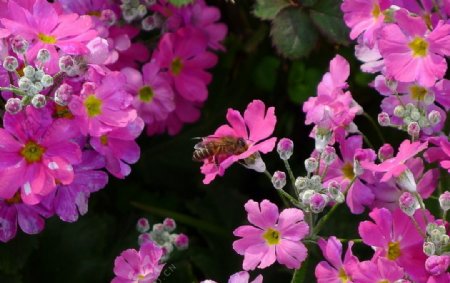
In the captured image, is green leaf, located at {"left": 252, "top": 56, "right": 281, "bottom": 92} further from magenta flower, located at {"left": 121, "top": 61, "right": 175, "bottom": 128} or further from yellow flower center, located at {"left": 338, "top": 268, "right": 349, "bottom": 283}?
yellow flower center, located at {"left": 338, "top": 268, "right": 349, "bottom": 283}

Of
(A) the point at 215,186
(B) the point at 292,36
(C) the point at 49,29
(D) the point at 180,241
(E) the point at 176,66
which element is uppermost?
(C) the point at 49,29

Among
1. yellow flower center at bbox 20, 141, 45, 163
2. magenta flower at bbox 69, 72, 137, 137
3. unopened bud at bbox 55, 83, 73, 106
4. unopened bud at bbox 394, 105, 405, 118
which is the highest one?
unopened bud at bbox 55, 83, 73, 106

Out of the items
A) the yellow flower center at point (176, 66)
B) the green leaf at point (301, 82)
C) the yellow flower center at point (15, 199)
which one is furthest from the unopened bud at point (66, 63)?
the green leaf at point (301, 82)

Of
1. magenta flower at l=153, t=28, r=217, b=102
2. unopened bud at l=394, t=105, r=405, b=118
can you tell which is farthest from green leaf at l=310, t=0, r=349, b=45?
unopened bud at l=394, t=105, r=405, b=118

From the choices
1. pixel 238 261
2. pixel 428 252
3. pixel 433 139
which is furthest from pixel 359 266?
pixel 238 261

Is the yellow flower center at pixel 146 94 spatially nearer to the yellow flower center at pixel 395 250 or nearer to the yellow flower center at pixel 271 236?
the yellow flower center at pixel 271 236

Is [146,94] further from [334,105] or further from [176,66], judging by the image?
[334,105]

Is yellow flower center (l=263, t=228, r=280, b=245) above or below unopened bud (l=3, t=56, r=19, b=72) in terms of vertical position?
below

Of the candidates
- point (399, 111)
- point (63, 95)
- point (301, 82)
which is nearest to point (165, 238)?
point (63, 95)
